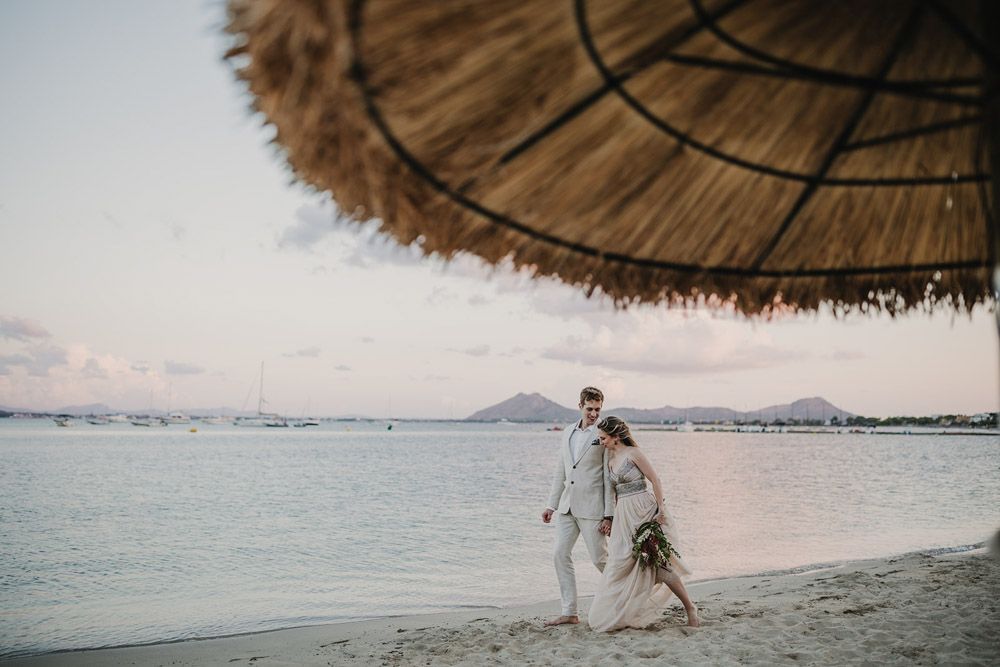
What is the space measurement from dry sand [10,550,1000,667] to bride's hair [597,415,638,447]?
164 centimetres

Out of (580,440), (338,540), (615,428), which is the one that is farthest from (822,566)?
(338,540)

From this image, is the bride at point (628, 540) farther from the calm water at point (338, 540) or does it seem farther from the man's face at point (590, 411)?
the calm water at point (338, 540)

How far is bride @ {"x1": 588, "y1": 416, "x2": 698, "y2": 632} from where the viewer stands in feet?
16.5

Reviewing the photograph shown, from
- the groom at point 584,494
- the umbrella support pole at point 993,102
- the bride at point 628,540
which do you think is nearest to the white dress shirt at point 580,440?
the groom at point 584,494

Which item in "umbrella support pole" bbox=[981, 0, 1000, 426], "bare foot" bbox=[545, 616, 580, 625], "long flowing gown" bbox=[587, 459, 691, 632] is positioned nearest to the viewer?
"umbrella support pole" bbox=[981, 0, 1000, 426]

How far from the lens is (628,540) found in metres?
4.98

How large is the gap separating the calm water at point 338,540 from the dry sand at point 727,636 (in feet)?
4.35

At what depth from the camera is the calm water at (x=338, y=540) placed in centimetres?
928

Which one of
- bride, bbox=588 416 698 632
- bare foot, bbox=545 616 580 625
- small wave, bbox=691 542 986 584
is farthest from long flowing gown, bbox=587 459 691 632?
small wave, bbox=691 542 986 584

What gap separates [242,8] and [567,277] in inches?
50.7

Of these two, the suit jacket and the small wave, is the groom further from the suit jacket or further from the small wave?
the small wave

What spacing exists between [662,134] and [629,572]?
4.17 metres

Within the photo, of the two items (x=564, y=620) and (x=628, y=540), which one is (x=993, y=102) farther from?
(x=564, y=620)

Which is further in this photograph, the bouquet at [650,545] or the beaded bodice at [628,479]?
the beaded bodice at [628,479]
